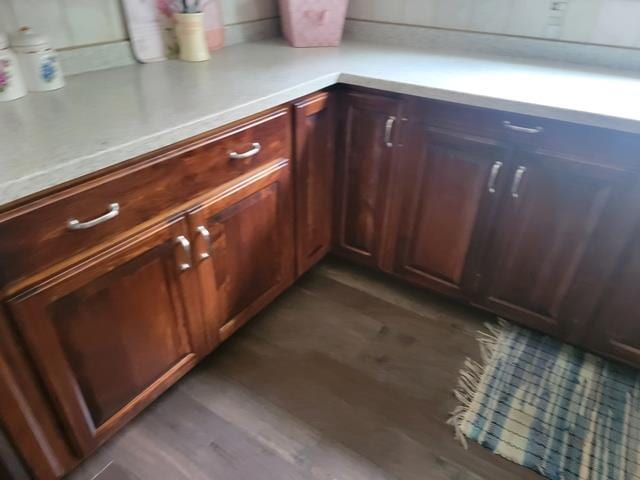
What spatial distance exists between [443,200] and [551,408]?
77 cm

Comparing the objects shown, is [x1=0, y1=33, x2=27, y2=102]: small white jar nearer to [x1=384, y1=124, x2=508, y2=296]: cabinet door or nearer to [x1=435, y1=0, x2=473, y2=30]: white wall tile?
[x1=384, y1=124, x2=508, y2=296]: cabinet door

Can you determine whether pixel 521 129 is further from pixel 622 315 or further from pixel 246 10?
pixel 246 10

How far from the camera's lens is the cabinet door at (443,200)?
1483mm

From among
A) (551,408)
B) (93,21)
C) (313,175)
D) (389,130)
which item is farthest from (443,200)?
(93,21)

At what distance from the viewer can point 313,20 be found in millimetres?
1874

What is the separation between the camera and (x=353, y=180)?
70.1 inches

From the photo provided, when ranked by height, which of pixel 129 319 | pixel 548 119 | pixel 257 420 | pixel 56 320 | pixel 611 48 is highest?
pixel 611 48

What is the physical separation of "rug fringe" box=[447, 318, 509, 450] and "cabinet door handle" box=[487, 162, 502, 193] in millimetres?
595

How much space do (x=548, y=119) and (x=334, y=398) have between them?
1.08 metres

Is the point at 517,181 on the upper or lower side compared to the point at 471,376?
upper

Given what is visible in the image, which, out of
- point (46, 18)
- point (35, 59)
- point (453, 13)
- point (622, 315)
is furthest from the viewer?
point (453, 13)

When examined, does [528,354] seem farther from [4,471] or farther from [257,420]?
[4,471]

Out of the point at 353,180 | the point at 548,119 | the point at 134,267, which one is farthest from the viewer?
the point at 353,180

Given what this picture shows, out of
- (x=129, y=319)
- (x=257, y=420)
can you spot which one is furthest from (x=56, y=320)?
(x=257, y=420)
